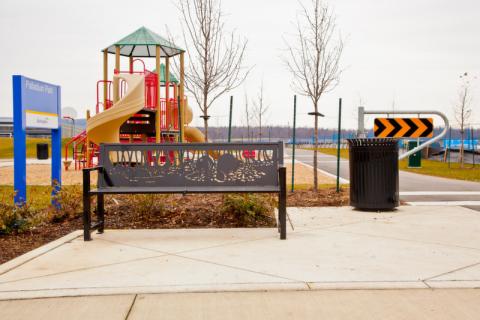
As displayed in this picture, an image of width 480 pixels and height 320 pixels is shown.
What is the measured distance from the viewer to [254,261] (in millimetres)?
5039

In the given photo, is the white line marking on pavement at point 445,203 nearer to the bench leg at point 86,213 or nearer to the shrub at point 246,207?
the shrub at point 246,207

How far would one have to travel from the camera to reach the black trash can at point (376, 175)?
824cm

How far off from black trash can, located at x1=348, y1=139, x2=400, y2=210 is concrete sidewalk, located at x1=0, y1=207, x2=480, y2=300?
1.06 meters

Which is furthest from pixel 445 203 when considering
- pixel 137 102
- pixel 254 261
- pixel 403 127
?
pixel 137 102

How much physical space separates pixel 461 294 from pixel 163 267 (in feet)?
8.38

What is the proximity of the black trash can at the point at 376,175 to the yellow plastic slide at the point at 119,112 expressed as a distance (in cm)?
1084

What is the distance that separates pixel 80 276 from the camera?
4.54 meters

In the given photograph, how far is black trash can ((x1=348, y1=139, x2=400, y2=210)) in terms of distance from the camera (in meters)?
8.24

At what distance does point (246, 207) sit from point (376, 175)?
2.29 meters

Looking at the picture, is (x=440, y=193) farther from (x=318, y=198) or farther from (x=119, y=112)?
(x=119, y=112)

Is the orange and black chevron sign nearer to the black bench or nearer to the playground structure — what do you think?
the black bench

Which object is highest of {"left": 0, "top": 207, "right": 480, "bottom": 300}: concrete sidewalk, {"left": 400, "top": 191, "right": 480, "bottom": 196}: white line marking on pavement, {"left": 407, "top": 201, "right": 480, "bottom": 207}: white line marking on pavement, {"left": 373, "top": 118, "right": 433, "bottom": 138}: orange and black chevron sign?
{"left": 373, "top": 118, "right": 433, "bottom": 138}: orange and black chevron sign

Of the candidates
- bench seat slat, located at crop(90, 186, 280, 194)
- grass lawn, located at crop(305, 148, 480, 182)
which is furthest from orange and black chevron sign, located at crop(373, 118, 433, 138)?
grass lawn, located at crop(305, 148, 480, 182)

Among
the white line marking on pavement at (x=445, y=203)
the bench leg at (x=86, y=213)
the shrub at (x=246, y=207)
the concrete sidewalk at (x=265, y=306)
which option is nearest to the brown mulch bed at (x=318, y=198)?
the white line marking on pavement at (x=445, y=203)
